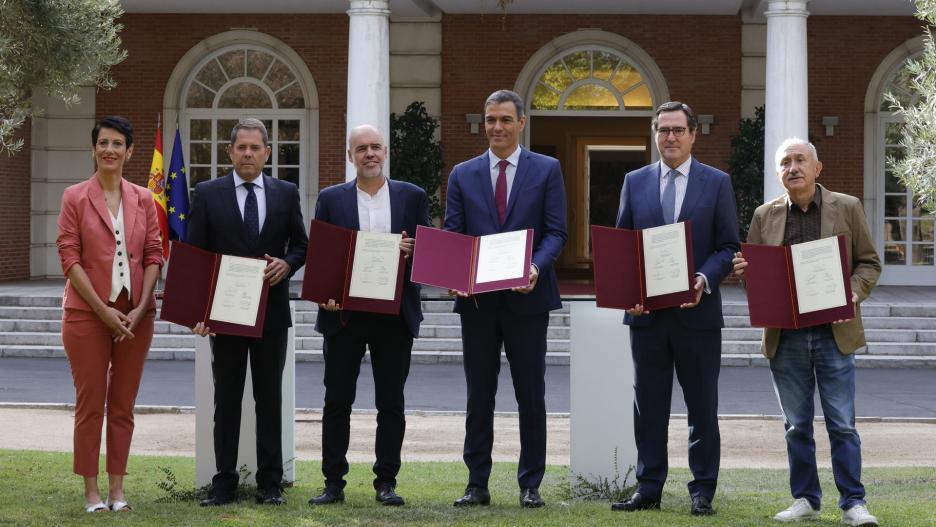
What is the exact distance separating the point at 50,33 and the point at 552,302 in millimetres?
3590

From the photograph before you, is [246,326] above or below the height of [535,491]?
above

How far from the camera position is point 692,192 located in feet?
19.6

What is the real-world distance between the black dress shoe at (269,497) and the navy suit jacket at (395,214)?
0.82 meters

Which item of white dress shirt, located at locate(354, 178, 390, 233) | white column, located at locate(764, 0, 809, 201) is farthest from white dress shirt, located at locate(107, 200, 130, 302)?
white column, located at locate(764, 0, 809, 201)

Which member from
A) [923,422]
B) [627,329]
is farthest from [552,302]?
[923,422]

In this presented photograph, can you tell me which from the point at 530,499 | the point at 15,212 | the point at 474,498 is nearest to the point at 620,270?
the point at 530,499

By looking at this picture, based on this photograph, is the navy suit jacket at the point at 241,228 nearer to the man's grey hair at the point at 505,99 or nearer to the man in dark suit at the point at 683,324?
the man's grey hair at the point at 505,99

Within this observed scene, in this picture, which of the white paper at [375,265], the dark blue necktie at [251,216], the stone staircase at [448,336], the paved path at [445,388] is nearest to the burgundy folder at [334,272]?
the white paper at [375,265]

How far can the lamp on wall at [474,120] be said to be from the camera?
20.1 meters

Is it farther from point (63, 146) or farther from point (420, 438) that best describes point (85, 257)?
point (63, 146)

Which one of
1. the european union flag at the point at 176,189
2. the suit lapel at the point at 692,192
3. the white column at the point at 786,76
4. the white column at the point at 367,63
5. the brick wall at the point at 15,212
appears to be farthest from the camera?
the brick wall at the point at 15,212

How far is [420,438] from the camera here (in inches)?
367

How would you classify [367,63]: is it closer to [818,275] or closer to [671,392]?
[671,392]

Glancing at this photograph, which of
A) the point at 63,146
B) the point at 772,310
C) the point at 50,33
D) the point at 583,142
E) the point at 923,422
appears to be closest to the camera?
the point at 772,310
